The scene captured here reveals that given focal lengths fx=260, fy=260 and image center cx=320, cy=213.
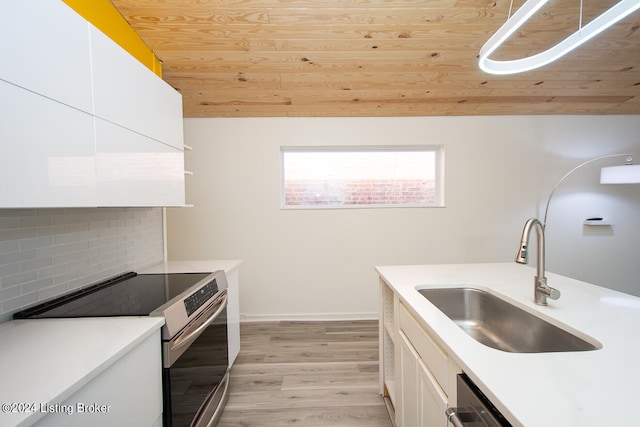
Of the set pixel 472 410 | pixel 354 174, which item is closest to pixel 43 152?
pixel 472 410

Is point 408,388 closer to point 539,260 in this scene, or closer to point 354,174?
point 539,260

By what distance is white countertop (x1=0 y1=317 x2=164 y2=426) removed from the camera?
635 mm

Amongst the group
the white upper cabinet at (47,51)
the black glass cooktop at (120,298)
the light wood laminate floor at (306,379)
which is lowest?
the light wood laminate floor at (306,379)

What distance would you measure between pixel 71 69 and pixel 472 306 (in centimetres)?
213

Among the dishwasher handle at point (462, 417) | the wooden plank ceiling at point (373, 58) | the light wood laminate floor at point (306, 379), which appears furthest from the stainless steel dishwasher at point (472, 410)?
the wooden plank ceiling at point (373, 58)

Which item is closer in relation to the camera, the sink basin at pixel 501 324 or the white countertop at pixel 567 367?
the white countertop at pixel 567 367

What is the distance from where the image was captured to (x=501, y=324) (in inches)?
51.1

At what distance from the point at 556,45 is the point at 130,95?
2.02m

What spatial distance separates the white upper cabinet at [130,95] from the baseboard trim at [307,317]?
6.59 ft

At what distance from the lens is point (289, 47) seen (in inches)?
81.3

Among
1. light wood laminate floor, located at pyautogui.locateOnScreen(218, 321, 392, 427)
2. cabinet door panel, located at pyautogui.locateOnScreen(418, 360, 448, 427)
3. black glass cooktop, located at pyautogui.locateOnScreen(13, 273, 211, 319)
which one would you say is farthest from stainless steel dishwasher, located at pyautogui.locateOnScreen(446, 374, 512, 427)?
black glass cooktop, located at pyautogui.locateOnScreen(13, 273, 211, 319)

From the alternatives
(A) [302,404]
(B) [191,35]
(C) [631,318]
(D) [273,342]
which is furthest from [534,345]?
(B) [191,35]

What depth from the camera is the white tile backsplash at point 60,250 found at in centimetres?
107

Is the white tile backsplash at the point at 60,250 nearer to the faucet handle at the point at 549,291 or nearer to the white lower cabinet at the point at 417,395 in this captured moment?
the white lower cabinet at the point at 417,395
